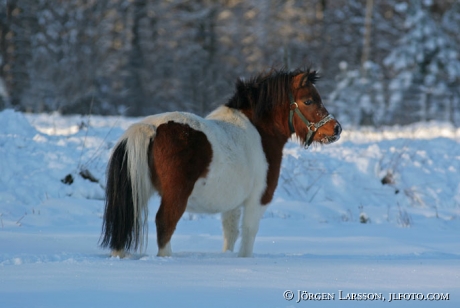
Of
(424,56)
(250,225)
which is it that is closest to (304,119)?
(250,225)

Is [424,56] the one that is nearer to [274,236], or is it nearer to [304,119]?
[274,236]

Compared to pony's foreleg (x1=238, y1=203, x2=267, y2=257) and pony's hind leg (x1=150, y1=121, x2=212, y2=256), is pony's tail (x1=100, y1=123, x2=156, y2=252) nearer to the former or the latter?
pony's hind leg (x1=150, y1=121, x2=212, y2=256)

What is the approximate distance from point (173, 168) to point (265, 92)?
1.66 meters

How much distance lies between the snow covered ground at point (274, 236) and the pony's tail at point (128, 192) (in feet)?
0.57

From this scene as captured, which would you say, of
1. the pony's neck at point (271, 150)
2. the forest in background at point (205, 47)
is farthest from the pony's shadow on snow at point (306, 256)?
the forest in background at point (205, 47)

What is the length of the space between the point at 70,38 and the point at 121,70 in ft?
8.87

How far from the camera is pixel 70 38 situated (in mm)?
30953

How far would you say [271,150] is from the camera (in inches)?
256

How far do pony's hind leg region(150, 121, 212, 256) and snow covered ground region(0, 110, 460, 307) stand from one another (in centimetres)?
34

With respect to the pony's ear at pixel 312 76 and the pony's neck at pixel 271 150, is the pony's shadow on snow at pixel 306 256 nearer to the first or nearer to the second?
the pony's neck at pixel 271 150

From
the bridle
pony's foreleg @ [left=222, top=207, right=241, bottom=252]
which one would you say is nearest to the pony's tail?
pony's foreleg @ [left=222, top=207, right=241, bottom=252]

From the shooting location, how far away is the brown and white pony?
5465 mm

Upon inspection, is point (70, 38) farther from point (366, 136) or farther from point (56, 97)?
point (366, 136)

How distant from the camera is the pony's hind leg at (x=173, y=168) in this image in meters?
5.45
